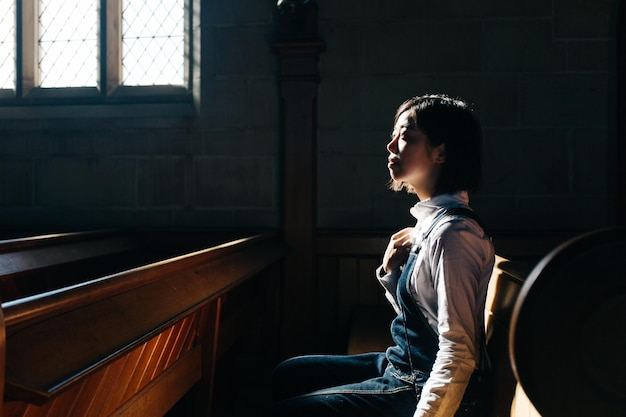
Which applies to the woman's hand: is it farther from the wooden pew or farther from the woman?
Answer: the wooden pew

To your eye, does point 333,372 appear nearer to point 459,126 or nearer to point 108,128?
point 459,126

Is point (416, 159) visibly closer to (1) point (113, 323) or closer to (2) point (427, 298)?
(2) point (427, 298)

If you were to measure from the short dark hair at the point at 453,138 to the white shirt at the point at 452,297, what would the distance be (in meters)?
0.10

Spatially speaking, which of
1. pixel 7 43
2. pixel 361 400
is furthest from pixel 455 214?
pixel 7 43

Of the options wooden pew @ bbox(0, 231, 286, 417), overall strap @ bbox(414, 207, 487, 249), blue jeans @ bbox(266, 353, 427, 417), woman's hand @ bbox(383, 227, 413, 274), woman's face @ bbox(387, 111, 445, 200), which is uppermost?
woman's face @ bbox(387, 111, 445, 200)

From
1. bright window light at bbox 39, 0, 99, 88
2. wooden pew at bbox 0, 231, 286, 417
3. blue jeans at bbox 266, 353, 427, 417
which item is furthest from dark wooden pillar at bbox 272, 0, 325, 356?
blue jeans at bbox 266, 353, 427, 417

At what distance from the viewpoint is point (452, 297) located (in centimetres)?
119

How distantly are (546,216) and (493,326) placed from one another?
6.62ft

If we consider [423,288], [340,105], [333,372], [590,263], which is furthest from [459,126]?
[340,105]

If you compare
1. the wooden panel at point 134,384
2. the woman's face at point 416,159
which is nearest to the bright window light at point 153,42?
the wooden panel at point 134,384

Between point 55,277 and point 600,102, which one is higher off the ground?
point 600,102

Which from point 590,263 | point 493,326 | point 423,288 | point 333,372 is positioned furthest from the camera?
point 333,372

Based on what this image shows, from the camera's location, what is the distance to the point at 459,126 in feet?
4.88

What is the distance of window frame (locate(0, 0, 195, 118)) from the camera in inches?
140
